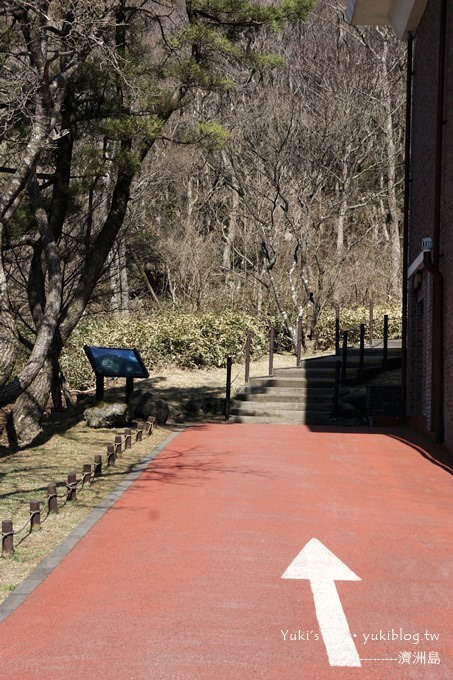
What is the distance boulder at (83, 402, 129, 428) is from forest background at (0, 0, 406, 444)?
1.20 meters

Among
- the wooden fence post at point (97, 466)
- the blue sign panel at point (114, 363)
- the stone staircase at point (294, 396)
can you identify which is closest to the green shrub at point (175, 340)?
the stone staircase at point (294, 396)

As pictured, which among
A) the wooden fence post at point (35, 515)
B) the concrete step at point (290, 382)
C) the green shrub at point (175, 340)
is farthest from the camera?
the green shrub at point (175, 340)

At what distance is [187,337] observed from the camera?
24.6m

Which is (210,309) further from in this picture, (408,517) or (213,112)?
(408,517)

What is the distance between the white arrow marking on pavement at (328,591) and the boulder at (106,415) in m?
9.14

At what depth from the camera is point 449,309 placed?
13.5m

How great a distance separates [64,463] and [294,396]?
673cm

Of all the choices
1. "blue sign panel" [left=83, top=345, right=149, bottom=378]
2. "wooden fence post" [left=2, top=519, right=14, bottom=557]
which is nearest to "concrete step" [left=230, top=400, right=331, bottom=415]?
"blue sign panel" [left=83, top=345, right=149, bottom=378]

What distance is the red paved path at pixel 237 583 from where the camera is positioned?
4.88m

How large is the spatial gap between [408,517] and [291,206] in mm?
21655

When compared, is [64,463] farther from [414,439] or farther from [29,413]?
[414,439]

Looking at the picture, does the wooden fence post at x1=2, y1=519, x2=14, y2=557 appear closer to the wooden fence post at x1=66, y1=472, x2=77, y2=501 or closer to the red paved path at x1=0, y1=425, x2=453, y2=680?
the red paved path at x1=0, y1=425, x2=453, y2=680

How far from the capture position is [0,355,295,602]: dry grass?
25.1ft

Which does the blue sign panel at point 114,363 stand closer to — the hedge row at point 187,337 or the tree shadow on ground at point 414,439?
the tree shadow on ground at point 414,439
